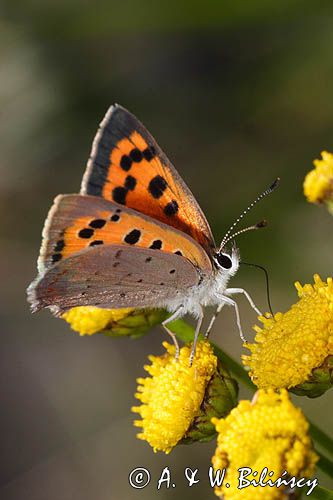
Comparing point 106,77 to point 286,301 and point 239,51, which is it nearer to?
point 239,51

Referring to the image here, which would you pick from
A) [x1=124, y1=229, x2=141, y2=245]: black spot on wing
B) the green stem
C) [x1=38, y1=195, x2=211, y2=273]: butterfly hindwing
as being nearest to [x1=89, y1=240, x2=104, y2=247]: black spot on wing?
[x1=38, y1=195, x2=211, y2=273]: butterfly hindwing

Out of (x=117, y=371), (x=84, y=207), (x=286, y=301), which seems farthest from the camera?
(x=117, y=371)

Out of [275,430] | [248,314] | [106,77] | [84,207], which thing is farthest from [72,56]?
[275,430]

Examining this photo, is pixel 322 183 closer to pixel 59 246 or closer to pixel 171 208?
pixel 171 208

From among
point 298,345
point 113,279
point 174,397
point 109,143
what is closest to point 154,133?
point 109,143

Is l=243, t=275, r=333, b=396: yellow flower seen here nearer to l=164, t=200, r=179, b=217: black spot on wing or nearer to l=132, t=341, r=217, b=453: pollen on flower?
l=132, t=341, r=217, b=453: pollen on flower
